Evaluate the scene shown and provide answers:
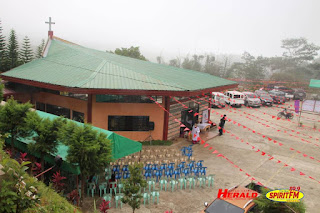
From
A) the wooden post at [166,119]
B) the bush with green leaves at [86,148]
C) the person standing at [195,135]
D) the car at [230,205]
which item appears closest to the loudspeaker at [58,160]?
the bush with green leaves at [86,148]

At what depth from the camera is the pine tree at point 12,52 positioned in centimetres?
Answer: 3152

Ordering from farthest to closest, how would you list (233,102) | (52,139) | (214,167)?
(233,102)
(214,167)
(52,139)

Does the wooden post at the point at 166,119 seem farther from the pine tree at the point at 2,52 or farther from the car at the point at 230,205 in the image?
the pine tree at the point at 2,52

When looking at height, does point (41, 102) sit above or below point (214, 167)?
above

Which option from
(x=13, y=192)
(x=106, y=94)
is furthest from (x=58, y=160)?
(x=106, y=94)

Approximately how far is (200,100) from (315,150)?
933 cm

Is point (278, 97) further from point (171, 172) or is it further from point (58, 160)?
point (58, 160)

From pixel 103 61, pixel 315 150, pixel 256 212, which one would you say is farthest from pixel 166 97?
pixel 315 150

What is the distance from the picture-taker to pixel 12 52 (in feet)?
104

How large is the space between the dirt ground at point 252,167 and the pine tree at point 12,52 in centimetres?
2559

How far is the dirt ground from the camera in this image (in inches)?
393

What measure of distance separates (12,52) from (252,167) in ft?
104

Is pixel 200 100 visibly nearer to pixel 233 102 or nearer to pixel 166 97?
pixel 166 97

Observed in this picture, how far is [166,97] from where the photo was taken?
54.9 ft
